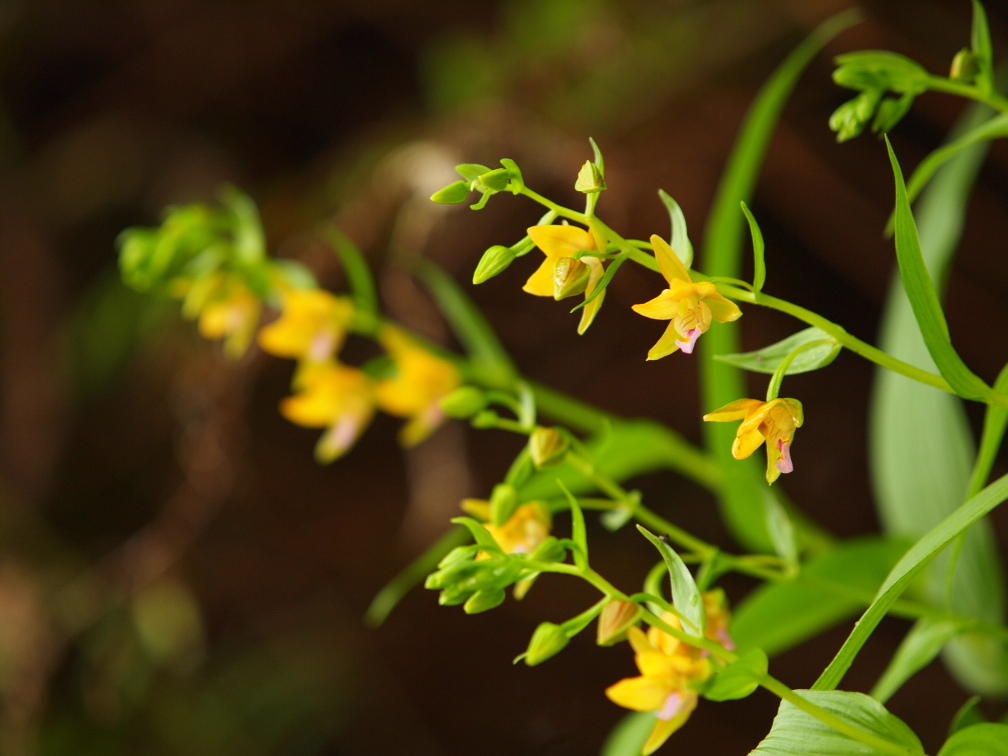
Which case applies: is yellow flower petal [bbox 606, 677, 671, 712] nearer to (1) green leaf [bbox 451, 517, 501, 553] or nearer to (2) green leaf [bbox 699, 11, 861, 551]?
(1) green leaf [bbox 451, 517, 501, 553]

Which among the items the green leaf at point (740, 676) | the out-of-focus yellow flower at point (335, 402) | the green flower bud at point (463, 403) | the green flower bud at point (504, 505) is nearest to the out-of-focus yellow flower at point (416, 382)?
the out-of-focus yellow flower at point (335, 402)

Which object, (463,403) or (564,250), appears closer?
(564,250)

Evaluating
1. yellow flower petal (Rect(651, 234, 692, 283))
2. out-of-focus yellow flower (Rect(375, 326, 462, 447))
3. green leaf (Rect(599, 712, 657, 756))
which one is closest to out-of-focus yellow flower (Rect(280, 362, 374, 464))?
out-of-focus yellow flower (Rect(375, 326, 462, 447))

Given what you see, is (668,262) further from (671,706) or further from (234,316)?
(234,316)

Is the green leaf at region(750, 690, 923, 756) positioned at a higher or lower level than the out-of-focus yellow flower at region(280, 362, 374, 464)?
lower

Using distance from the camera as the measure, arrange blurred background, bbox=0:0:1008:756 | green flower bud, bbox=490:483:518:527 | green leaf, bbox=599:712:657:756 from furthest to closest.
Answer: blurred background, bbox=0:0:1008:756 < green leaf, bbox=599:712:657:756 < green flower bud, bbox=490:483:518:527

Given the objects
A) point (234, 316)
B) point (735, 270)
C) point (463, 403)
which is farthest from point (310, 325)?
point (735, 270)

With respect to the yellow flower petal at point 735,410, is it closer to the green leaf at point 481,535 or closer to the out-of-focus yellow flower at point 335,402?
the green leaf at point 481,535
